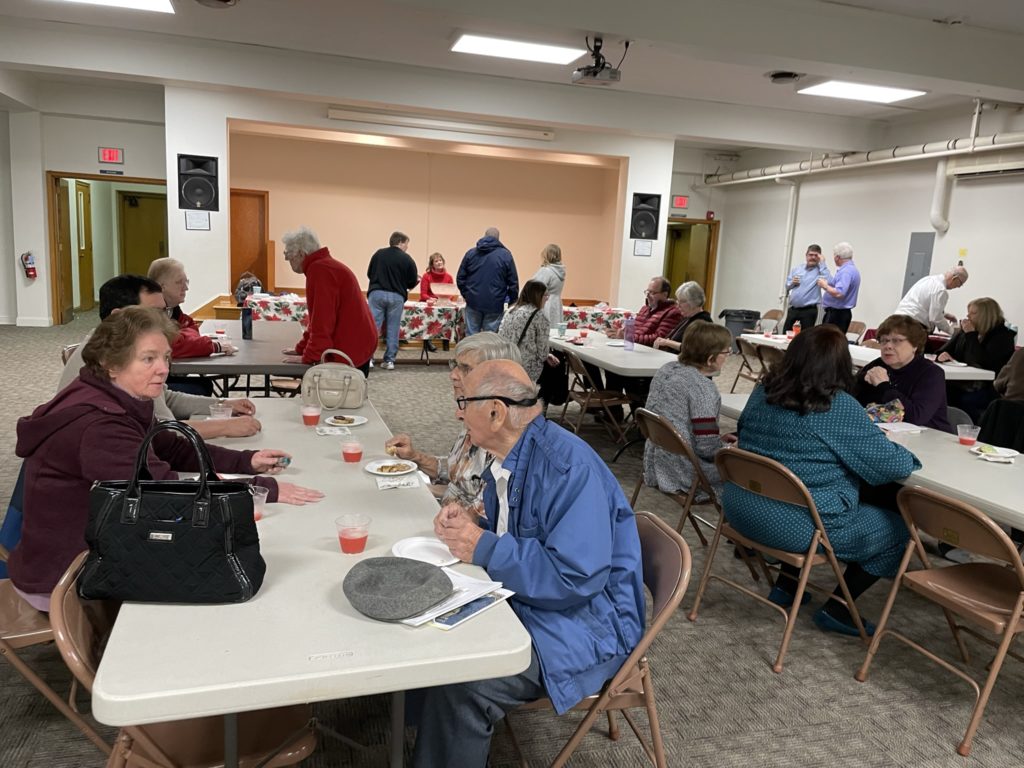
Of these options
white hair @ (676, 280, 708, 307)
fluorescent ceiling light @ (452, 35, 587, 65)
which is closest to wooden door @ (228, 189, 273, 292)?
fluorescent ceiling light @ (452, 35, 587, 65)

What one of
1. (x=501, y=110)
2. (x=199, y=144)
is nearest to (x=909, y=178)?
(x=501, y=110)

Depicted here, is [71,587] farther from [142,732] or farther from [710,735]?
[710,735]

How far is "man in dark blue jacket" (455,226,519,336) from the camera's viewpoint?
8.20 meters

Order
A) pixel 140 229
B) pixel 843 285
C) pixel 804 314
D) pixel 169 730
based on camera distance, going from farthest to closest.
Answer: pixel 140 229
pixel 804 314
pixel 843 285
pixel 169 730

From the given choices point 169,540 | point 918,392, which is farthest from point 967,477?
point 169,540

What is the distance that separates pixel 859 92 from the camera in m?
8.12

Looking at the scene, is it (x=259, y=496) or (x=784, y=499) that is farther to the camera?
(x=784, y=499)

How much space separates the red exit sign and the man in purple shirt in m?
10.1

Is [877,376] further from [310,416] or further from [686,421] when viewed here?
[310,416]

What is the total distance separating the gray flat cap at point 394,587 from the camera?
1393mm

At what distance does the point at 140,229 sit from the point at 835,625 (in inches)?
633

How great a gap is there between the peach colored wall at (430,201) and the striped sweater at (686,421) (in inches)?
313

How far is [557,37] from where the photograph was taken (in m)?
6.46

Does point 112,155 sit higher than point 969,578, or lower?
higher
